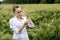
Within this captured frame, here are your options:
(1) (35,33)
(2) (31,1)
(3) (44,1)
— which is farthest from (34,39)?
(2) (31,1)

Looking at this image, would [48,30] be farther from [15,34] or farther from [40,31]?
[15,34]

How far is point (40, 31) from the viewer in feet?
28.3

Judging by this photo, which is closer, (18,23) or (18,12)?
(18,12)

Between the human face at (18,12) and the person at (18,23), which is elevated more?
the human face at (18,12)

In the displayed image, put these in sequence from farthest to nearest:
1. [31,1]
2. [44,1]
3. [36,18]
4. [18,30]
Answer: [31,1] → [44,1] → [36,18] → [18,30]

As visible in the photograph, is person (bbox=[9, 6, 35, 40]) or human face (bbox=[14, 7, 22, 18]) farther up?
human face (bbox=[14, 7, 22, 18])

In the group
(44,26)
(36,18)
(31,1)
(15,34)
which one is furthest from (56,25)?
(31,1)

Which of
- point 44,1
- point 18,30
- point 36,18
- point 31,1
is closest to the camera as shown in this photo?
point 18,30

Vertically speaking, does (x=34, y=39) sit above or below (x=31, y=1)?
above

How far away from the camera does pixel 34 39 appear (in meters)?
8.70

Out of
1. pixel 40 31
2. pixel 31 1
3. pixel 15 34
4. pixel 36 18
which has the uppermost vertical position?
pixel 15 34

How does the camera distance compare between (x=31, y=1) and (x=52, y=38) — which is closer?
(x=52, y=38)

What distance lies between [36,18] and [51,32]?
3.93 meters

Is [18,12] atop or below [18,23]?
atop
